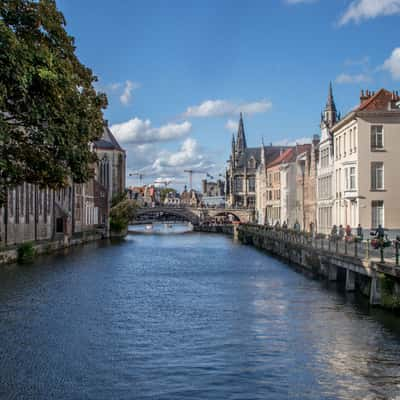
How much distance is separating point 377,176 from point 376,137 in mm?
2589

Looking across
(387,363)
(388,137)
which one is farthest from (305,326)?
(388,137)

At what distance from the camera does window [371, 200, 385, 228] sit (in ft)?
141

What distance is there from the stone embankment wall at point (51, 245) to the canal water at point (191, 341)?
27.0 ft

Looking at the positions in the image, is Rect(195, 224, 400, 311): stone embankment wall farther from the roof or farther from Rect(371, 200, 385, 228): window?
the roof

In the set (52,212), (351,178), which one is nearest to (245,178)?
(52,212)

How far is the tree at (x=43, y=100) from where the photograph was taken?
1520cm

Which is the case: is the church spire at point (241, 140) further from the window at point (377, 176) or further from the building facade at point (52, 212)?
the window at point (377, 176)

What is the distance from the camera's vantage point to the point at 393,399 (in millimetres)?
13719

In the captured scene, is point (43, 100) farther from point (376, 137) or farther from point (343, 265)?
point (376, 137)

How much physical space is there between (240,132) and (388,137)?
121866 mm

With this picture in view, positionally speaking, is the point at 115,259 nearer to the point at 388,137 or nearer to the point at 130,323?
the point at 388,137

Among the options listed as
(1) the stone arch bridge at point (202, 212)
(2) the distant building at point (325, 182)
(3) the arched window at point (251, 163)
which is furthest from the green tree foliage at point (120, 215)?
(3) the arched window at point (251, 163)

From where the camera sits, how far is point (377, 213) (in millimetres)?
43094

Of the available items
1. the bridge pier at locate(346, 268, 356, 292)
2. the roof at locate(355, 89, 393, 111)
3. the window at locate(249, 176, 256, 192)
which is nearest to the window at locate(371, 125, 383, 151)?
the roof at locate(355, 89, 393, 111)
